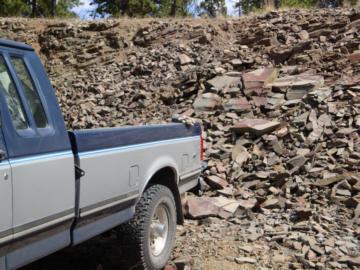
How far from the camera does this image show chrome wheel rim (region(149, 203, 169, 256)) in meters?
5.27

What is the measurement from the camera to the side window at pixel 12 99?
11.6ft

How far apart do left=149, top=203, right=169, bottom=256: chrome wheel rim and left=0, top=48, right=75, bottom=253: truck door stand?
144 cm

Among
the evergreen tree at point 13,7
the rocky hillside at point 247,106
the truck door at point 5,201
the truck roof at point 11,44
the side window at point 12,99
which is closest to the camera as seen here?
the truck door at point 5,201

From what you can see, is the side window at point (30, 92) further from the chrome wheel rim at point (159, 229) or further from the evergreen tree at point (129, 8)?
the evergreen tree at point (129, 8)

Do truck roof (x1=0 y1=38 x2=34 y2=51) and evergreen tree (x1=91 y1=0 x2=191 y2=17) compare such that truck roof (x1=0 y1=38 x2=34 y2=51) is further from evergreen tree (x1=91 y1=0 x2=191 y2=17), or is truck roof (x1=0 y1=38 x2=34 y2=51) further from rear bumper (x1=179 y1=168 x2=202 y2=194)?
→ evergreen tree (x1=91 y1=0 x2=191 y2=17)

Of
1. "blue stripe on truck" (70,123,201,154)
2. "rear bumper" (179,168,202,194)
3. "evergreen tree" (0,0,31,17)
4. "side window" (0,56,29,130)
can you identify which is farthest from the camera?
"evergreen tree" (0,0,31,17)

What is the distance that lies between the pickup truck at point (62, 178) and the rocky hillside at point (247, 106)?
1.04 m

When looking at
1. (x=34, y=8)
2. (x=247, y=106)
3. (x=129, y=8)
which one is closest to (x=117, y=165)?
(x=247, y=106)

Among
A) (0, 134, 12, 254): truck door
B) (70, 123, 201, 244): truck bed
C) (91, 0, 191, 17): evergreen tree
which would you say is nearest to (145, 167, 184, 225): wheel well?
(70, 123, 201, 244): truck bed

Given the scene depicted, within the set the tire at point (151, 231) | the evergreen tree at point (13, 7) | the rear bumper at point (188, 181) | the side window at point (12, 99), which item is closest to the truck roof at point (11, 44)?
the side window at point (12, 99)

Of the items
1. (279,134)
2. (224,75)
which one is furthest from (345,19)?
(279,134)

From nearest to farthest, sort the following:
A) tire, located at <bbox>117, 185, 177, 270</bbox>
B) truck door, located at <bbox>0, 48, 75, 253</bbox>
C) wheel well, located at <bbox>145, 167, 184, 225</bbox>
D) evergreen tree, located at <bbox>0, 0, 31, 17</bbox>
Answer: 1. truck door, located at <bbox>0, 48, 75, 253</bbox>
2. tire, located at <bbox>117, 185, 177, 270</bbox>
3. wheel well, located at <bbox>145, 167, 184, 225</bbox>
4. evergreen tree, located at <bbox>0, 0, 31, 17</bbox>

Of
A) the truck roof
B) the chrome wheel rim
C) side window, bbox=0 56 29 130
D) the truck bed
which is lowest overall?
the chrome wheel rim

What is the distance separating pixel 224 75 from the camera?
13.6 metres
